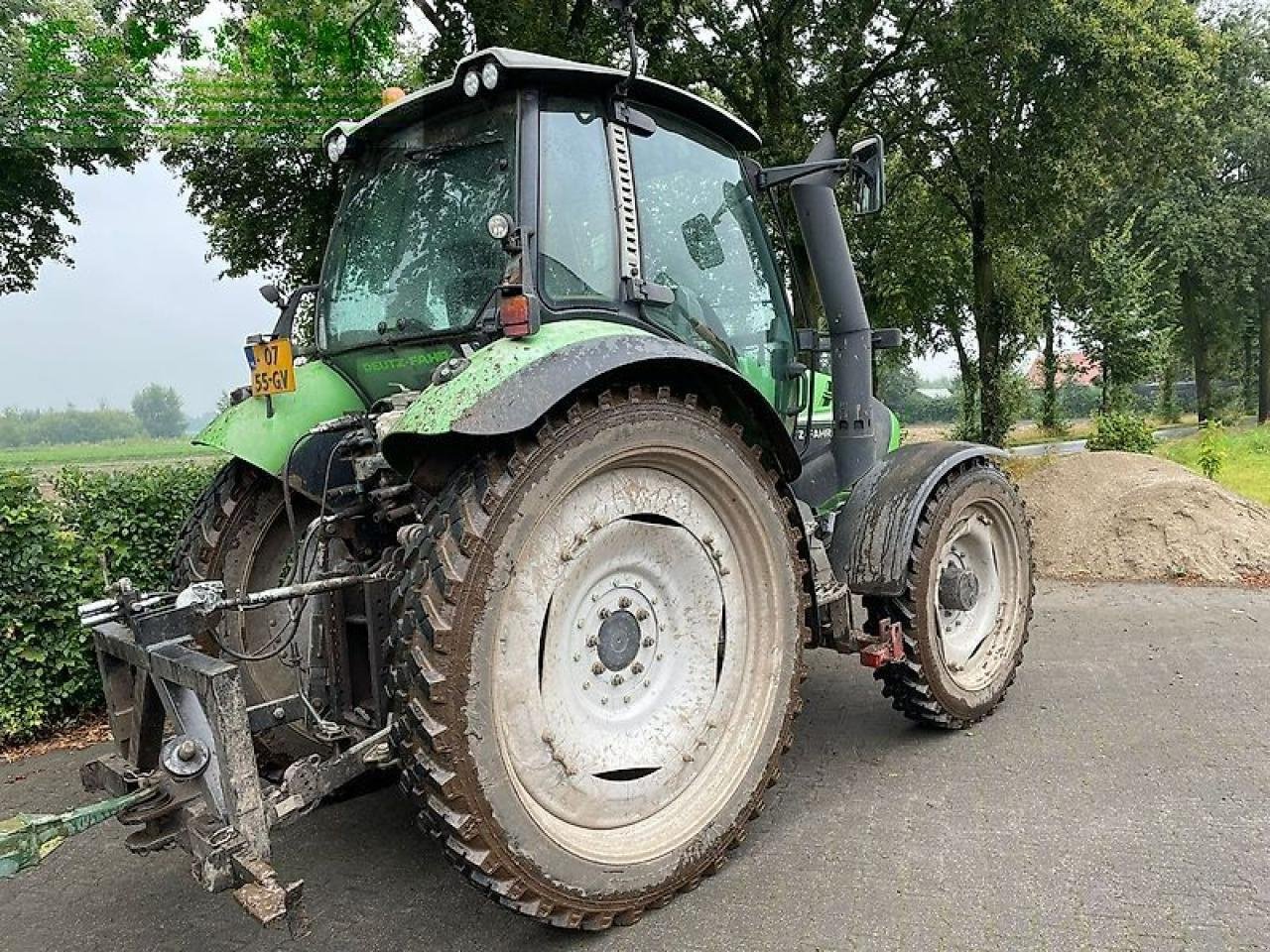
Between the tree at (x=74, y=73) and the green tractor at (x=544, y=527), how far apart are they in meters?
6.27

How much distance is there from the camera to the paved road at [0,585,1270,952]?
2.65 metres

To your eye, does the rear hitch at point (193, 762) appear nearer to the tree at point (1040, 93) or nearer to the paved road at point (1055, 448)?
the tree at point (1040, 93)

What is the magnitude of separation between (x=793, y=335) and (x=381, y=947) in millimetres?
→ 2853

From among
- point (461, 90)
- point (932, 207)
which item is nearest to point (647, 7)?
point (932, 207)

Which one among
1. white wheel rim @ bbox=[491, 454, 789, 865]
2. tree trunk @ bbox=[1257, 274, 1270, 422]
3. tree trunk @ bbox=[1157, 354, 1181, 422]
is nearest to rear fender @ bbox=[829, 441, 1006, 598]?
white wheel rim @ bbox=[491, 454, 789, 865]

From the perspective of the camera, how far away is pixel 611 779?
2.81 meters

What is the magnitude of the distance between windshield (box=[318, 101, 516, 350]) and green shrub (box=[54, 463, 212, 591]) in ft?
7.10

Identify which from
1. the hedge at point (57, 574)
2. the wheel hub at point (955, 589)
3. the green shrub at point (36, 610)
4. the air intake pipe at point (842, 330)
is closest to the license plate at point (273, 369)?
the hedge at point (57, 574)

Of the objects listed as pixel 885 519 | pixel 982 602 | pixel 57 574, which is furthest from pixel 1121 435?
pixel 57 574

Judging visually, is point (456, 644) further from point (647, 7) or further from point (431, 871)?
point (647, 7)

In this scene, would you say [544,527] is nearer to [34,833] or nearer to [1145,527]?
[34,833]

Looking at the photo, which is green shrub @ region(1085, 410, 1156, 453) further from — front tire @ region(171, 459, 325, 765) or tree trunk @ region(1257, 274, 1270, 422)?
tree trunk @ region(1257, 274, 1270, 422)

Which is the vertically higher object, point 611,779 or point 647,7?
point 647,7

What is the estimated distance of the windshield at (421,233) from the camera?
303 cm
